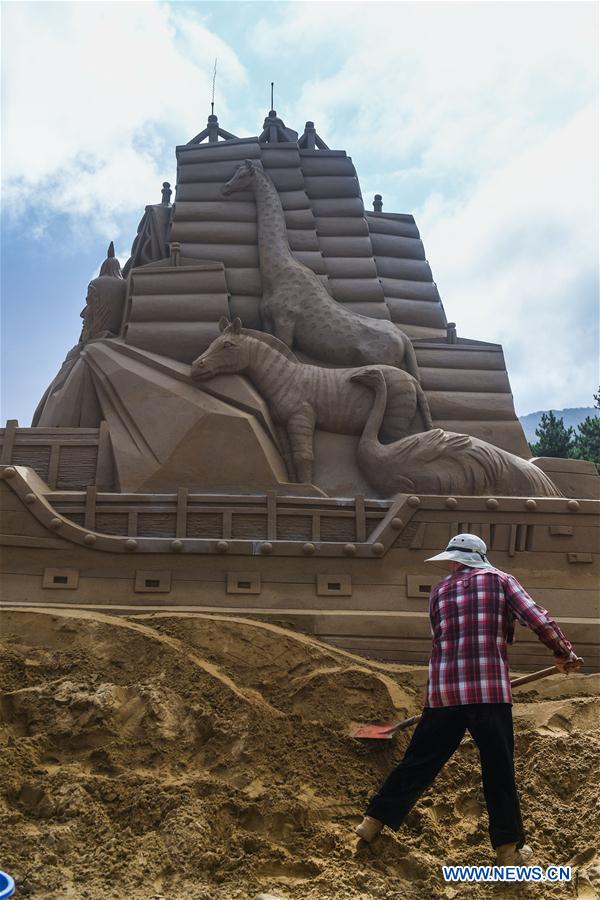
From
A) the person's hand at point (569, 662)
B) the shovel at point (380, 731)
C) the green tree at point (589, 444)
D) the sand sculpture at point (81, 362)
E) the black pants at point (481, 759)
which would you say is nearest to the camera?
the black pants at point (481, 759)

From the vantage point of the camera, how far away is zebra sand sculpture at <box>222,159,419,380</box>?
29.9ft

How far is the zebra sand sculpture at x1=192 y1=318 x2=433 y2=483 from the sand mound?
266 cm

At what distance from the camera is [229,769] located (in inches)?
181

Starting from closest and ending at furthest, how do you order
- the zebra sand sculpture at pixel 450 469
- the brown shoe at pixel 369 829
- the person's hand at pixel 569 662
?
the person's hand at pixel 569 662 → the brown shoe at pixel 369 829 → the zebra sand sculpture at pixel 450 469

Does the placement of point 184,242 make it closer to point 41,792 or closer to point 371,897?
point 41,792

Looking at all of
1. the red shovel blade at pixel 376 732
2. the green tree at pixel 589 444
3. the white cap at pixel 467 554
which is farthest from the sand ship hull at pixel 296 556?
the green tree at pixel 589 444

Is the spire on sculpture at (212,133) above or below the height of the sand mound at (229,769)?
above

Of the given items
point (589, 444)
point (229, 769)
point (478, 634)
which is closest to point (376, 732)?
point (229, 769)

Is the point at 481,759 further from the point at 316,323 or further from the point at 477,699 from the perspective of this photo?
the point at 316,323

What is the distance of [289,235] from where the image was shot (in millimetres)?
10664

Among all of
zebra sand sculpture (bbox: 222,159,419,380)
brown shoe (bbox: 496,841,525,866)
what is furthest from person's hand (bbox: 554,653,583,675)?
zebra sand sculpture (bbox: 222,159,419,380)

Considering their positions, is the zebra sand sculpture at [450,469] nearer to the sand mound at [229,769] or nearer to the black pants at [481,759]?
the sand mound at [229,769]

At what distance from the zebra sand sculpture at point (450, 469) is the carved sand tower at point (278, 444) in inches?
0.9

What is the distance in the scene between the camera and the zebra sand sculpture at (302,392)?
8.17m
